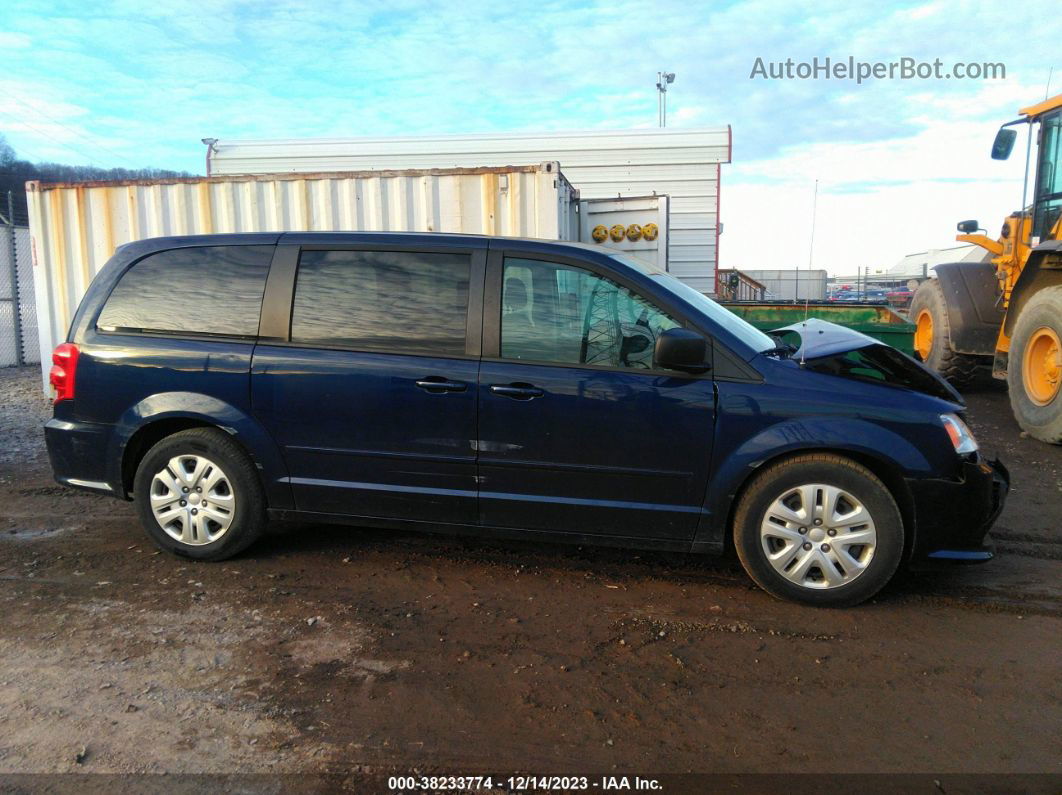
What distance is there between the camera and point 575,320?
3.89 m

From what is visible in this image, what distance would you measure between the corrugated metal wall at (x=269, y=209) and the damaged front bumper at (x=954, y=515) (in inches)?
205

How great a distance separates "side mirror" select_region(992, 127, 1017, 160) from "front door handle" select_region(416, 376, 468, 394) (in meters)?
7.73

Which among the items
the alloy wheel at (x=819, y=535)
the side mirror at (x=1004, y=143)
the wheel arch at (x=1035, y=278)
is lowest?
the alloy wheel at (x=819, y=535)

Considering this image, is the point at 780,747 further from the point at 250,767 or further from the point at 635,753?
the point at 250,767

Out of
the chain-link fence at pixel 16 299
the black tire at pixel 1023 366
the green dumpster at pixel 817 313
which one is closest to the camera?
the black tire at pixel 1023 366

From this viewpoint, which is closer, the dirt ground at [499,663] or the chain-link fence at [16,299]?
the dirt ground at [499,663]

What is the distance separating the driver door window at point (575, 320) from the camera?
3.85 m

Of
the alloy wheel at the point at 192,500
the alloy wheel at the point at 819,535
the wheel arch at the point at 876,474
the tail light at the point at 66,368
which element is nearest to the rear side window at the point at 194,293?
the tail light at the point at 66,368

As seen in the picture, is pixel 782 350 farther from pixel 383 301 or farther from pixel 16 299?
pixel 16 299

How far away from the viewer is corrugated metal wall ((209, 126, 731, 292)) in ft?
42.4

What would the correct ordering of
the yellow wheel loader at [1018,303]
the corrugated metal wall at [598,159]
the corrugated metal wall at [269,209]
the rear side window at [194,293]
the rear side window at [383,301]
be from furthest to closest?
1. the corrugated metal wall at [598,159]
2. the corrugated metal wall at [269,209]
3. the yellow wheel loader at [1018,303]
4. the rear side window at [194,293]
5. the rear side window at [383,301]

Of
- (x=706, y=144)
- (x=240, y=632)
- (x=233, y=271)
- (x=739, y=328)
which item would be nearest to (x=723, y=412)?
(x=739, y=328)

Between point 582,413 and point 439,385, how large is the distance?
2.38 feet

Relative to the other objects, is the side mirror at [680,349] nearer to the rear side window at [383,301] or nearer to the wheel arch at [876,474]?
the wheel arch at [876,474]
